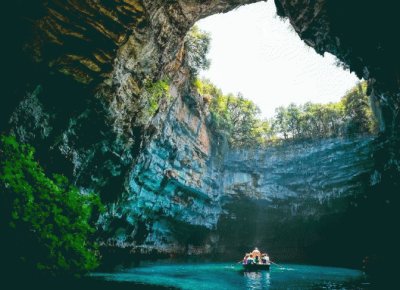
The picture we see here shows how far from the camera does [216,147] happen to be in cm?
3281

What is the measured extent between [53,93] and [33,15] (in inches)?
111

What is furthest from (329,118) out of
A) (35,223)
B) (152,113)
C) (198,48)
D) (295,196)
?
(35,223)

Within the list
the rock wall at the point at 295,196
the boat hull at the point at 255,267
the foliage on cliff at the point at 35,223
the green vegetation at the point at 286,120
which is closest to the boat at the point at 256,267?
the boat hull at the point at 255,267

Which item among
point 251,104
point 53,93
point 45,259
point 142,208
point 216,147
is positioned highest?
point 251,104

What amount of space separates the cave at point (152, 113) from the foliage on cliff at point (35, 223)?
17.6ft

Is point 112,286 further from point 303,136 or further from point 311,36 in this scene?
point 303,136

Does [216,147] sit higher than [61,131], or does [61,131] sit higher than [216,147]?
[216,147]

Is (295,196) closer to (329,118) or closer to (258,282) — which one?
(329,118)

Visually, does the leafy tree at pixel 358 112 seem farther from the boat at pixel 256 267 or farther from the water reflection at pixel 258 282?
the water reflection at pixel 258 282

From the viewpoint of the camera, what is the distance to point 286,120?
3444 cm

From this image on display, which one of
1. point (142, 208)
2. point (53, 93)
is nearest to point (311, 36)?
point (53, 93)

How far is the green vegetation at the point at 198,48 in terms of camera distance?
26.5 meters

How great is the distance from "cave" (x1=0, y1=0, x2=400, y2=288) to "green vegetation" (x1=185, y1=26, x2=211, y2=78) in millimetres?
1565

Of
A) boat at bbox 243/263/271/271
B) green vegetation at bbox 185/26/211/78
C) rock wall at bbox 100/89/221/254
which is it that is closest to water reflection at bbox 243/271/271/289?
boat at bbox 243/263/271/271
